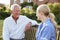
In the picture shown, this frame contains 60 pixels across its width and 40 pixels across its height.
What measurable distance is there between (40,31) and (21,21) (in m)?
1.25

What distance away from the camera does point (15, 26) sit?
4.89 meters

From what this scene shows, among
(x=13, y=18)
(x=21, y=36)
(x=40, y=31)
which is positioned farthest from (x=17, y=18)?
(x=40, y=31)

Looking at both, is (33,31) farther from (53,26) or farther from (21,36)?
(53,26)

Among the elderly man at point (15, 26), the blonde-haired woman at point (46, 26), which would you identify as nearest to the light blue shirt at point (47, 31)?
the blonde-haired woman at point (46, 26)

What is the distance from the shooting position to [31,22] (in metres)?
4.96

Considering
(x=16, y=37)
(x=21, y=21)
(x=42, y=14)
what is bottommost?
(x=16, y=37)

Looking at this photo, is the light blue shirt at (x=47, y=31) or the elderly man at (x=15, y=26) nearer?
the light blue shirt at (x=47, y=31)

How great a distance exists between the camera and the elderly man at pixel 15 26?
4.85 metres

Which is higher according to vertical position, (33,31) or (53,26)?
(53,26)

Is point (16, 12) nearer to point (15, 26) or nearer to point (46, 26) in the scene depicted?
point (15, 26)

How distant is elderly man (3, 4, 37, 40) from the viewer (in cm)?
485

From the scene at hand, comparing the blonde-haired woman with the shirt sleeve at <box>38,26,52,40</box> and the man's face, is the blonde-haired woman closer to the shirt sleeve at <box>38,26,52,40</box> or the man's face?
the shirt sleeve at <box>38,26,52,40</box>

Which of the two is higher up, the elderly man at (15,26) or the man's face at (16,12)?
the man's face at (16,12)

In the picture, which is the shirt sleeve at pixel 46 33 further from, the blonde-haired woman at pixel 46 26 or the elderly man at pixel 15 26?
the elderly man at pixel 15 26
